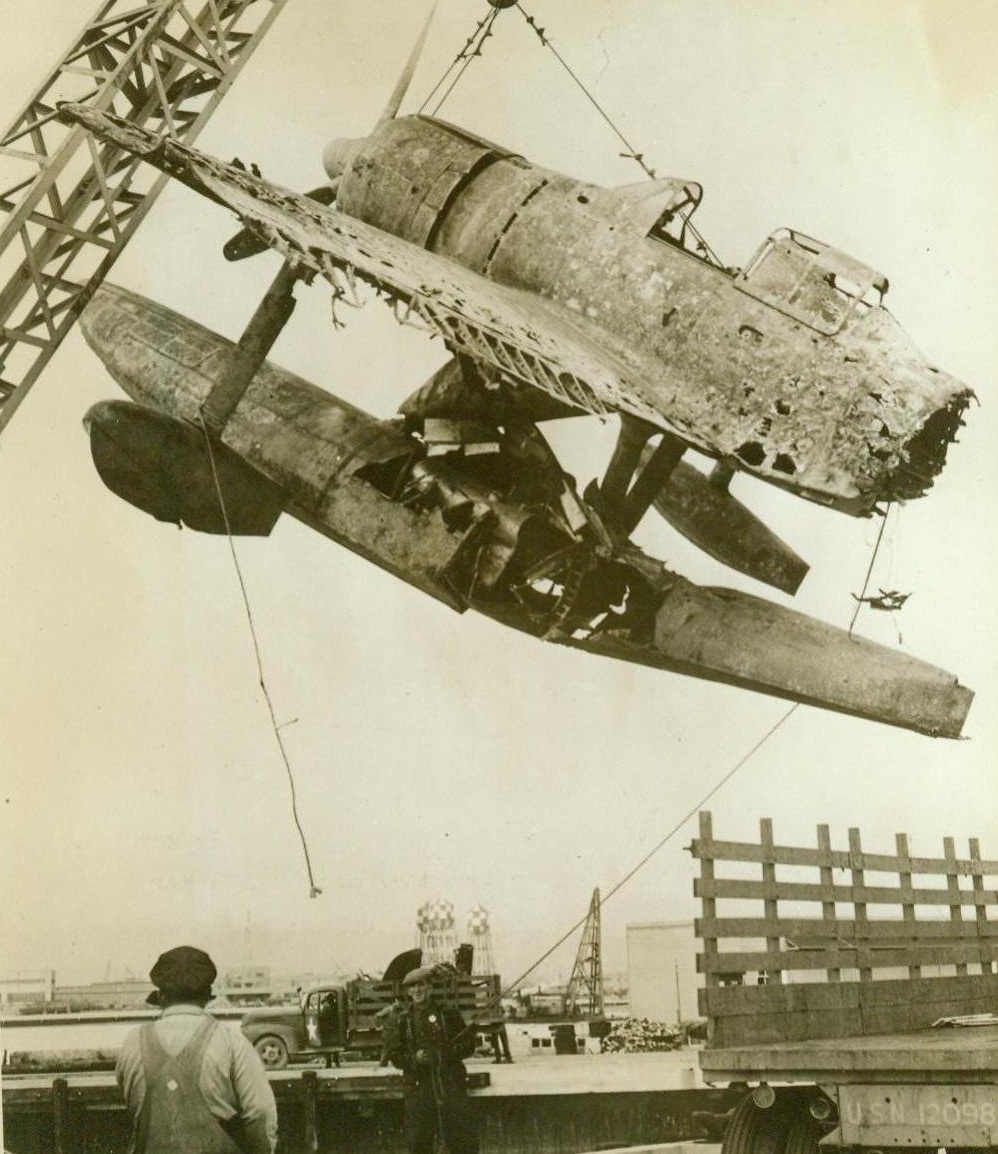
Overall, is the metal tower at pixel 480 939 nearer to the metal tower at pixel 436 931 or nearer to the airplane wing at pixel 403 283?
A: the metal tower at pixel 436 931

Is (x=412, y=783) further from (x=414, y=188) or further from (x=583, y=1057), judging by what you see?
(x=583, y=1057)

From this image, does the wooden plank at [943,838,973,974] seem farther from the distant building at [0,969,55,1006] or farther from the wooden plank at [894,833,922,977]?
the distant building at [0,969,55,1006]

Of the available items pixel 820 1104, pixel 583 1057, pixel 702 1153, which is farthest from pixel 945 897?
pixel 583 1057

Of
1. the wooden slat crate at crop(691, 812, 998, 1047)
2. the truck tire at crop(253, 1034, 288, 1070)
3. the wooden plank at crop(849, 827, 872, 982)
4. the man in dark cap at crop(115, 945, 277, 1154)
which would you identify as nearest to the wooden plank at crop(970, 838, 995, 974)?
the wooden slat crate at crop(691, 812, 998, 1047)

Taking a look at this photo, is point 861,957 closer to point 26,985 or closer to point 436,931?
point 436,931

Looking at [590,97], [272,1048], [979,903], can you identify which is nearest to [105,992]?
[272,1048]

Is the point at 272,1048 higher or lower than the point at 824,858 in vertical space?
lower

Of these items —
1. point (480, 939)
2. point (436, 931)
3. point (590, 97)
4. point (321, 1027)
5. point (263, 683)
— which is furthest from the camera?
point (321, 1027)
